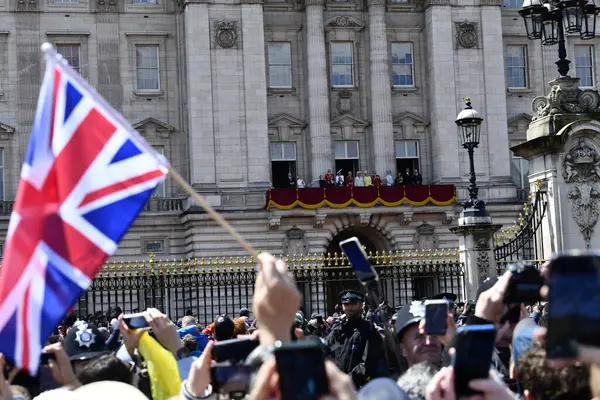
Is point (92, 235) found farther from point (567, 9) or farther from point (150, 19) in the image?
point (150, 19)

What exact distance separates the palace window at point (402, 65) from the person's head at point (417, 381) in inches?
1731

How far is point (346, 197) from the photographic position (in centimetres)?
4572

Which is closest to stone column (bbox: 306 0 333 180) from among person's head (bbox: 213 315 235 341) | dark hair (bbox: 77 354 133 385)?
person's head (bbox: 213 315 235 341)

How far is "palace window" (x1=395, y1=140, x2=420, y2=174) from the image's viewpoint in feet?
159

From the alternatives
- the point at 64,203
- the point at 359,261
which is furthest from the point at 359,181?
the point at 64,203

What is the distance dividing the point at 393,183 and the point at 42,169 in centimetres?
4124

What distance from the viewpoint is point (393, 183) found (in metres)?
47.5

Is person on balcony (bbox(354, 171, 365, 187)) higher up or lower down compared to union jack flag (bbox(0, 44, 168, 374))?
higher up

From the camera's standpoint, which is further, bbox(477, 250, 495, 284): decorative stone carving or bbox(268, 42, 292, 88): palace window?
bbox(268, 42, 292, 88): palace window

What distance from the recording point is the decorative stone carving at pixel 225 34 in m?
46.5

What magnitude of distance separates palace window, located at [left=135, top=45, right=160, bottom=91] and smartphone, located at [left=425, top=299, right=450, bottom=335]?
41.8 meters

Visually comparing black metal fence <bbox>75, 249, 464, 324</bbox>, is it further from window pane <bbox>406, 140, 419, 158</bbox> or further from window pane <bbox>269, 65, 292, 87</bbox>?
window pane <bbox>269, 65, 292, 87</bbox>

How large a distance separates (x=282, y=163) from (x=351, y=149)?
2.82 metres

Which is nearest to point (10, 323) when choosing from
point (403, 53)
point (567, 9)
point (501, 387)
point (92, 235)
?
point (92, 235)
